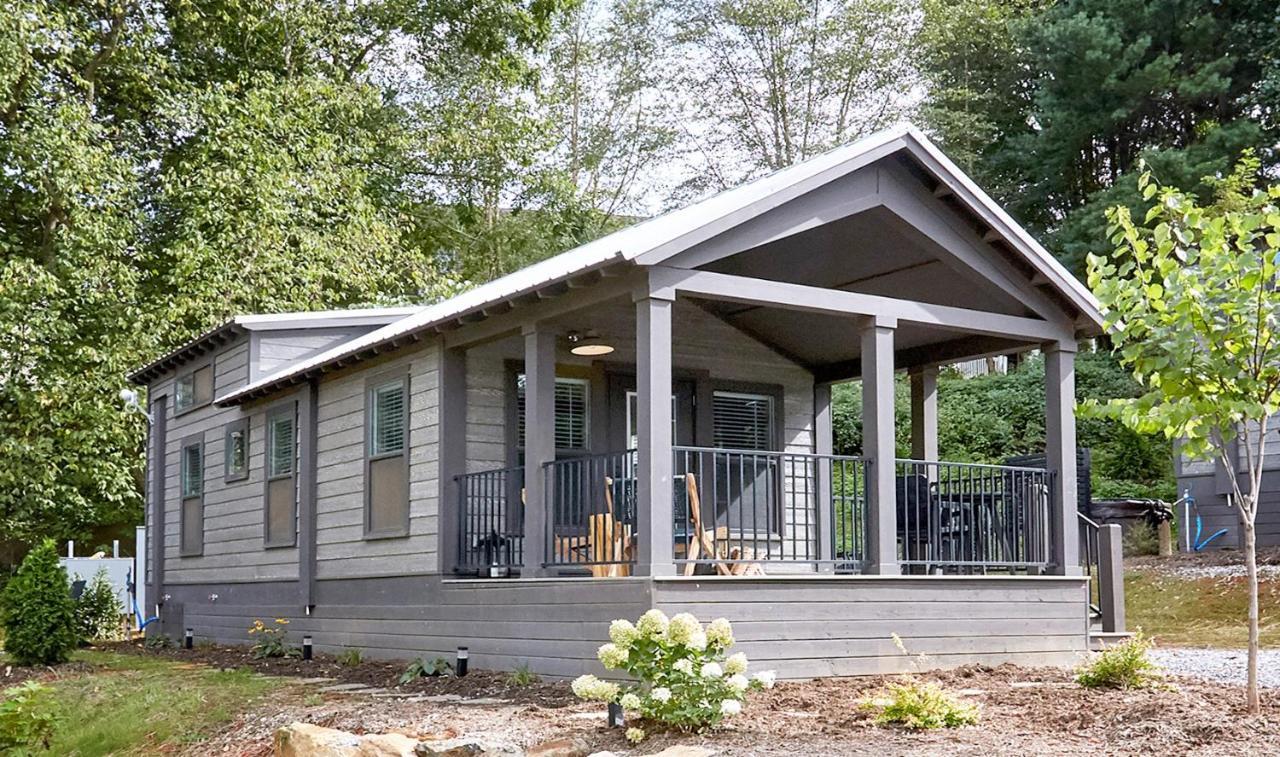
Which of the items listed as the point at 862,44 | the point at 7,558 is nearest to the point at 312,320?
the point at 7,558

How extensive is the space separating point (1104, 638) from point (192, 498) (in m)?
10.4

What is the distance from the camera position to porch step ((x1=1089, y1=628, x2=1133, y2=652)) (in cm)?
1109

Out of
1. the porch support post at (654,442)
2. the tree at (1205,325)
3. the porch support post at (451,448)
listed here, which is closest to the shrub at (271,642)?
the porch support post at (451,448)

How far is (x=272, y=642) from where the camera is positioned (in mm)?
13258

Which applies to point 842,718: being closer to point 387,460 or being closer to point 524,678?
point 524,678

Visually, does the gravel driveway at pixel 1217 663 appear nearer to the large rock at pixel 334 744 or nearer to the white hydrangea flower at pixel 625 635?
the white hydrangea flower at pixel 625 635

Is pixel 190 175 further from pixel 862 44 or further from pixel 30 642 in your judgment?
pixel 862 44

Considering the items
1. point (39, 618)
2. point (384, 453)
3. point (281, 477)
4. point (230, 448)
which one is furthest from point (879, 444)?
point (230, 448)

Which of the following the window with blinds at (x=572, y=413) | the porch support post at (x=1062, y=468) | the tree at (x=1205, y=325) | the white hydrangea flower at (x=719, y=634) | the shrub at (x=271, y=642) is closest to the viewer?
the tree at (x=1205, y=325)

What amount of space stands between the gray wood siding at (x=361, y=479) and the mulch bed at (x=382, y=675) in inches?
32.2

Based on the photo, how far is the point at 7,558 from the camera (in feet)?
93.3

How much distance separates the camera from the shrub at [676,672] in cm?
684

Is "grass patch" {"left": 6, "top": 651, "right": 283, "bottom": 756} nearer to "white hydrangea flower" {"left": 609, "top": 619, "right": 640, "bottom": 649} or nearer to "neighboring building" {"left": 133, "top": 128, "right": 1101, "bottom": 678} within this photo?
"neighboring building" {"left": 133, "top": 128, "right": 1101, "bottom": 678}

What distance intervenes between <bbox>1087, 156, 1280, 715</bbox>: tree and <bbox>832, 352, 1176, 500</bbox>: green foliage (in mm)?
14907
